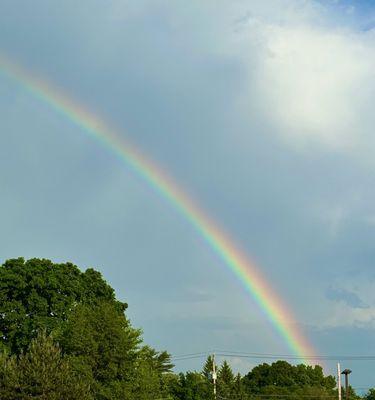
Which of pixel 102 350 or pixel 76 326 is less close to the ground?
pixel 76 326

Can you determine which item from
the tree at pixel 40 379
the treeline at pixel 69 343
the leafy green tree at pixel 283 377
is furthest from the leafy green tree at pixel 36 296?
the leafy green tree at pixel 283 377

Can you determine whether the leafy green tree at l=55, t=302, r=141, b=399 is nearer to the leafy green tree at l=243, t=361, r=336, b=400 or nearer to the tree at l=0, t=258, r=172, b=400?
the tree at l=0, t=258, r=172, b=400

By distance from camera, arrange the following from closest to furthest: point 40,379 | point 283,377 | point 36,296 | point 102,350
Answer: point 40,379, point 102,350, point 36,296, point 283,377

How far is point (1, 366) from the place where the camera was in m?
61.8

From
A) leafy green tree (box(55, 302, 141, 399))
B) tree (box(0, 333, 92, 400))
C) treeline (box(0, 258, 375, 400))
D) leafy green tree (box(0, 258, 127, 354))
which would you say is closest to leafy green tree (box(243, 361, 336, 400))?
treeline (box(0, 258, 375, 400))

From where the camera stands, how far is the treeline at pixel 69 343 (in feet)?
198

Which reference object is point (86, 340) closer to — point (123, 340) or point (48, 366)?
point (123, 340)

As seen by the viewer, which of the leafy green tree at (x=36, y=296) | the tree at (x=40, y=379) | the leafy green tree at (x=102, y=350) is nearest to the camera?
the tree at (x=40, y=379)

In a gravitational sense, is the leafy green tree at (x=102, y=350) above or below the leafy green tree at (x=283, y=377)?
below

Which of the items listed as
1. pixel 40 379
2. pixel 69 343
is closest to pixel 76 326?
pixel 69 343

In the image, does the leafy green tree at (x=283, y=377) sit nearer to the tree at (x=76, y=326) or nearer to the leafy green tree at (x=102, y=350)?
the tree at (x=76, y=326)

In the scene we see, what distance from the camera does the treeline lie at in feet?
198

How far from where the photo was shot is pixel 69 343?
72312 millimetres

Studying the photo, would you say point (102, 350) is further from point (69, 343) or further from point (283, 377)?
point (283, 377)
